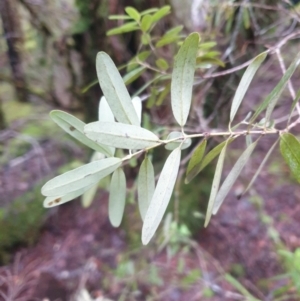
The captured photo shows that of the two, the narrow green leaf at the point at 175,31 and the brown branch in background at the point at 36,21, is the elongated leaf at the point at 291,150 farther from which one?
the brown branch in background at the point at 36,21

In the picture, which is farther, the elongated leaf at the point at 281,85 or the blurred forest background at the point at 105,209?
the blurred forest background at the point at 105,209

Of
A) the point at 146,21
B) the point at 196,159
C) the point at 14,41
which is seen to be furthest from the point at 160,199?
the point at 14,41

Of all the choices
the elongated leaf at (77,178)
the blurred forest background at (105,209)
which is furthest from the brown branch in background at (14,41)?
the elongated leaf at (77,178)

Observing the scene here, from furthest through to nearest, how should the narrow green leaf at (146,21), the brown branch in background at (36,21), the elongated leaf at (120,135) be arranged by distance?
the brown branch in background at (36,21), the narrow green leaf at (146,21), the elongated leaf at (120,135)

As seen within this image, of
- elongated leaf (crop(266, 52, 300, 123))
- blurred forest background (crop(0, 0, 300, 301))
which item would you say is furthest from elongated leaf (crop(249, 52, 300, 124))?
blurred forest background (crop(0, 0, 300, 301))

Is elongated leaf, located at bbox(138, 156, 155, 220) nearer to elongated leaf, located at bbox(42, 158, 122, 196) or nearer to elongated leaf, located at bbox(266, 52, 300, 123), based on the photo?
elongated leaf, located at bbox(42, 158, 122, 196)

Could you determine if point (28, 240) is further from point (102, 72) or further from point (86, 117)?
point (102, 72)

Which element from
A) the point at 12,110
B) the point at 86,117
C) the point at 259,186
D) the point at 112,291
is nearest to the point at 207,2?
the point at 86,117

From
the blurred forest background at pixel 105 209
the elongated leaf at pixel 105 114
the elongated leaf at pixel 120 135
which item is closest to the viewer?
the elongated leaf at pixel 120 135
